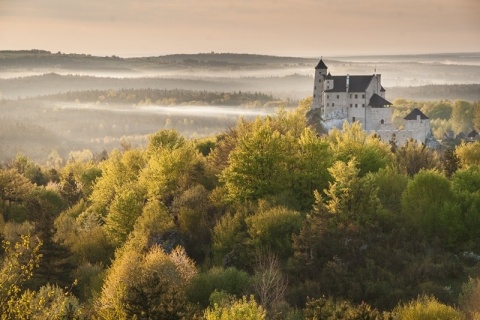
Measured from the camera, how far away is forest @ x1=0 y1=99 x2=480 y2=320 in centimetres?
4459

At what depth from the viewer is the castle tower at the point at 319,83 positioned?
5261 inches

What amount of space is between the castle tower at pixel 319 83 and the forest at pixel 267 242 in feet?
145

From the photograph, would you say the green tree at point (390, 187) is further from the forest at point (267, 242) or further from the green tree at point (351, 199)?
the green tree at point (351, 199)

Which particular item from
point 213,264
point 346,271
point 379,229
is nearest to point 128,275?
point 213,264

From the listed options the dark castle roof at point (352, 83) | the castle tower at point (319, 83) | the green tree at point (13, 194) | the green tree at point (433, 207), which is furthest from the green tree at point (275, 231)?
the castle tower at point (319, 83)

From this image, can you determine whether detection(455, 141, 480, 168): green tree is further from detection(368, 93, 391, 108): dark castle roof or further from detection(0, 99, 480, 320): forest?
detection(368, 93, 391, 108): dark castle roof

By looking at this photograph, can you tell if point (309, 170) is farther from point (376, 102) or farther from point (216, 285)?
point (376, 102)

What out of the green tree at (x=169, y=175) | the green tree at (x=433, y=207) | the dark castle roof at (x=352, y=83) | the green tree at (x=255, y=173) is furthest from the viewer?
the dark castle roof at (x=352, y=83)

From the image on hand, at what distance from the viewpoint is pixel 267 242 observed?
205 feet

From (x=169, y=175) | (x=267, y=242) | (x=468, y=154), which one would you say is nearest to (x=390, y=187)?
(x=267, y=242)

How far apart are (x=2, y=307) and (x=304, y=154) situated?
148 feet

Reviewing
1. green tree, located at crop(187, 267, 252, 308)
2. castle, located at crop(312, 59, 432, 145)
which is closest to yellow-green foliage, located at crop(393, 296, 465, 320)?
green tree, located at crop(187, 267, 252, 308)

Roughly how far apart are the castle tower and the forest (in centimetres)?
4421

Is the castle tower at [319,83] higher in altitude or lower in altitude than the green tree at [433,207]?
higher
